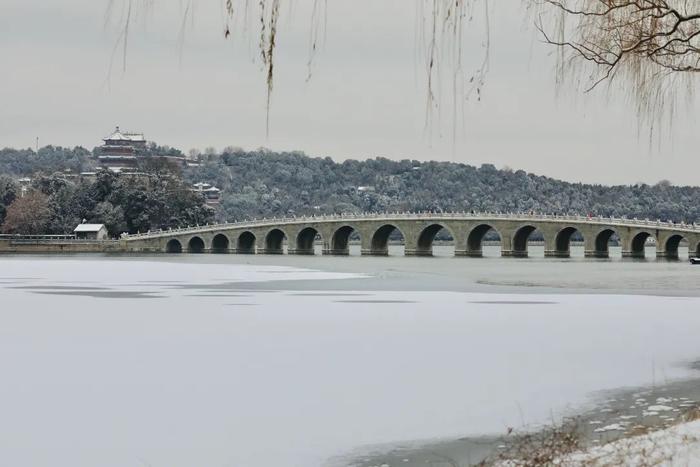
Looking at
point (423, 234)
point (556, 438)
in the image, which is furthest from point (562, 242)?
point (556, 438)

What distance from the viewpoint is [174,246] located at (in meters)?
116

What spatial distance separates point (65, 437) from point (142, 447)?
100cm

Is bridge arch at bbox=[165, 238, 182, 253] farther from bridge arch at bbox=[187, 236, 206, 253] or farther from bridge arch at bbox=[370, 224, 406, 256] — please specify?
bridge arch at bbox=[370, 224, 406, 256]

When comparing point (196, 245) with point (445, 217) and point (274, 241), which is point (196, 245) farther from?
point (445, 217)

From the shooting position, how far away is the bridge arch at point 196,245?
381ft

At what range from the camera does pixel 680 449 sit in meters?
7.89

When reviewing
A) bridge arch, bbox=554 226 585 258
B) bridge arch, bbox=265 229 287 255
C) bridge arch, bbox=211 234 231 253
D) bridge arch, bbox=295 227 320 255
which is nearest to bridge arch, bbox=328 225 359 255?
bridge arch, bbox=295 227 320 255

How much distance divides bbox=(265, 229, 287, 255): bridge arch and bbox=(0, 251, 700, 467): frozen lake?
3261 inches

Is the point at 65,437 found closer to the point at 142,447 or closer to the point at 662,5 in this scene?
the point at 142,447

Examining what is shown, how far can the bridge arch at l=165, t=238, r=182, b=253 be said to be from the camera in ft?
374

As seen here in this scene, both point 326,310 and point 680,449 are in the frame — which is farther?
point 326,310

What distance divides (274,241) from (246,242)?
4.05 metres

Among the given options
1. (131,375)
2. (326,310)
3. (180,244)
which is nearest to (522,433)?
(131,375)

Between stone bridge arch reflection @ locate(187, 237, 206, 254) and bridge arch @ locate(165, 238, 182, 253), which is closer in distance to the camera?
bridge arch @ locate(165, 238, 182, 253)
